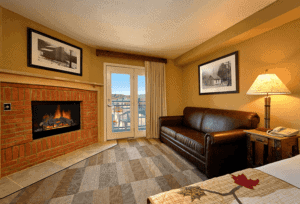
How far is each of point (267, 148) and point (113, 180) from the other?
2014 millimetres

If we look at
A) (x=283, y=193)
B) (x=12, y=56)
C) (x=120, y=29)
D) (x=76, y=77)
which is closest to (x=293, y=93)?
(x=283, y=193)

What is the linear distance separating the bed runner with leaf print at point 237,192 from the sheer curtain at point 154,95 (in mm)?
2952

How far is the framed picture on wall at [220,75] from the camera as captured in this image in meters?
2.44

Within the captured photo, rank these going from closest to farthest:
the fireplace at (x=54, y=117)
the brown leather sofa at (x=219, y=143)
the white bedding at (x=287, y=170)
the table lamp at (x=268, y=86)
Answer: the white bedding at (x=287, y=170), the table lamp at (x=268, y=86), the brown leather sofa at (x=219, y=143), the fireplace at (x=54, y=117)

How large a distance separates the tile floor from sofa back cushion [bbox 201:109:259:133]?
2.35 meters

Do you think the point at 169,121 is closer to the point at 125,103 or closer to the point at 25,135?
the point at 125,103

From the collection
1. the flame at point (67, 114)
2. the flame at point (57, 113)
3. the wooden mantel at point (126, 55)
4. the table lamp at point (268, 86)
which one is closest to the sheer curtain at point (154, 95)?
the wooden mantel at point (126, 55)

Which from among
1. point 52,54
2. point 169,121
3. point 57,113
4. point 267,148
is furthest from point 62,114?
point 267,148

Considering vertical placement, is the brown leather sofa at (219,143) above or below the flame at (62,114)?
below

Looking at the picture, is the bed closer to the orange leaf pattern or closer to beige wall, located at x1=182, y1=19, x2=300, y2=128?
the orange leaf pattern

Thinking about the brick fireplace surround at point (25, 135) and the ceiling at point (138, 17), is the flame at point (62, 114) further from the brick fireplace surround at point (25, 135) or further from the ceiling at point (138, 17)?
the ceiling at point (138, 17)

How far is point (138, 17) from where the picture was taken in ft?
6.46

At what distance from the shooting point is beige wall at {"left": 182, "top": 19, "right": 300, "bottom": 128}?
168 cm

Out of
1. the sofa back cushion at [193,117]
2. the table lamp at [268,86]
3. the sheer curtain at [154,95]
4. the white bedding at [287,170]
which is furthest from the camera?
the sheer curtain at [154,95]
